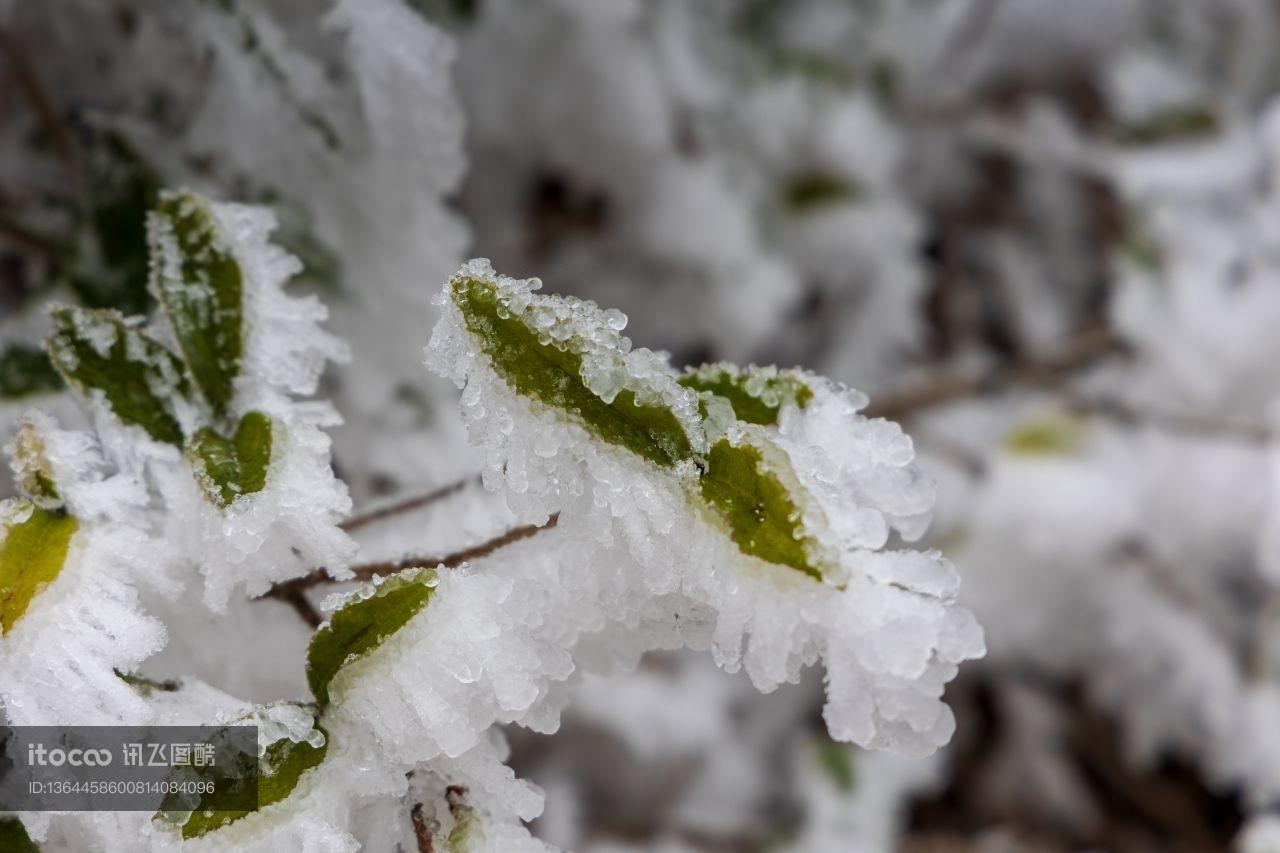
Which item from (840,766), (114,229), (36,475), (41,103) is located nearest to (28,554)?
(36,475)

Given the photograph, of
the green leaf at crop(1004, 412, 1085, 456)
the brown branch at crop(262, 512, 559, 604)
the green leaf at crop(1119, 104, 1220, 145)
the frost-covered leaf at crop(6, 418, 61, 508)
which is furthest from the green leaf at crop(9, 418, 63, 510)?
the green leaf at crop(1119, 104, 1220, 145)

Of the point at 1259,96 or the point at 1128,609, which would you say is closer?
the point at 1128,609

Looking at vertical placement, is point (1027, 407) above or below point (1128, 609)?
above

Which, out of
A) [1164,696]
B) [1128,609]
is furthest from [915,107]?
[1164,696]

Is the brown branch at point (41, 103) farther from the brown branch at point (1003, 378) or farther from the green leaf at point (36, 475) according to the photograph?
the brown branch at point (1003, 378)

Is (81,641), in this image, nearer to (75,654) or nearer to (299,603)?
(75,654)

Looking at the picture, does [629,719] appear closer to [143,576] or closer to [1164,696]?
[1164,696]
